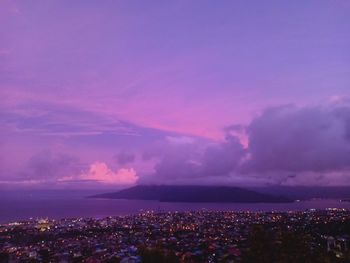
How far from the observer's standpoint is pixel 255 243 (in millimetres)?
17969

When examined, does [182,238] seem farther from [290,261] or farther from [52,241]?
[290,261]

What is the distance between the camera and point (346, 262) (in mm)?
18328

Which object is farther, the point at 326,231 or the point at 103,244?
the point at 326,231

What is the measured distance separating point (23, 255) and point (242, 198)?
5056 inches

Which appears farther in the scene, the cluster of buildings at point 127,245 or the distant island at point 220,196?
the distant island at point 220,196

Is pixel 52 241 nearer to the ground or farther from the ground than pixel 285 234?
nearer to the ground

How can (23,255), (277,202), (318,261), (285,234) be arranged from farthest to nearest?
(277,202)
(23,255)
(285,234)
(318,261)

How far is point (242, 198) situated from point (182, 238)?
117211 mm

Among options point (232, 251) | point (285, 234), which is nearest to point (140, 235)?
point (232, 251)

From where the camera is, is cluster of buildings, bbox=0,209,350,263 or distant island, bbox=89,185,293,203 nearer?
cluster of buildings, bbox=0,209,350,263

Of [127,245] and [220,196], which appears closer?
[127,245]

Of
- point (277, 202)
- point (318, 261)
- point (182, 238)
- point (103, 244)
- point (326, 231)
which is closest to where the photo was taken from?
point (318, 261)

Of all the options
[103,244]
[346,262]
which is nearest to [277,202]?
[103,244]

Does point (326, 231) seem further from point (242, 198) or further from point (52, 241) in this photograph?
point (242, 198)
